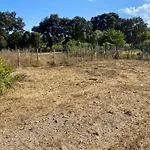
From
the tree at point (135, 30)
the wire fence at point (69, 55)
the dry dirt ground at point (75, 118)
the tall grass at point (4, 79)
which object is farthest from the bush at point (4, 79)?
the tree at point (135, 30)

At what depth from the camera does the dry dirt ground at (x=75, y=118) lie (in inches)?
160

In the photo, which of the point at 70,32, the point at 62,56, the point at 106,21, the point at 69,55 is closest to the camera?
the point at 62,56

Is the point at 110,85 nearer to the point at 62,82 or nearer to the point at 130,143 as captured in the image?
the point at 62,82

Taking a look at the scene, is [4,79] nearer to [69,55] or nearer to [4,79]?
[4,79]

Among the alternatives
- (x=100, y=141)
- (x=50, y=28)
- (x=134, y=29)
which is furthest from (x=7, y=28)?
(x=100, y=141)

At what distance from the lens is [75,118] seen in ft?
16.6

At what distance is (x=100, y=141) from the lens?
13.6ft

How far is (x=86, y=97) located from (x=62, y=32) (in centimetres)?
5714

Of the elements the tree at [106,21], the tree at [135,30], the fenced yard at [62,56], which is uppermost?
the tree at [106,21]

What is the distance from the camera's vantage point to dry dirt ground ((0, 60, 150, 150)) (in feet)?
13.3

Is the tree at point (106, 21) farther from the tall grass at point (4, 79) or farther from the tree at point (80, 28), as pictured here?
the tall grass at point (4, 79)

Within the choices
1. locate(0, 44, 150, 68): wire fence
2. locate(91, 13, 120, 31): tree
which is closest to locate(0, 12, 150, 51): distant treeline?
locate(91, 13, 120, 31): tree

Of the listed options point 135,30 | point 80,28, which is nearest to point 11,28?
point 80,28

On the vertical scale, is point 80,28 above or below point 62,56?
above
